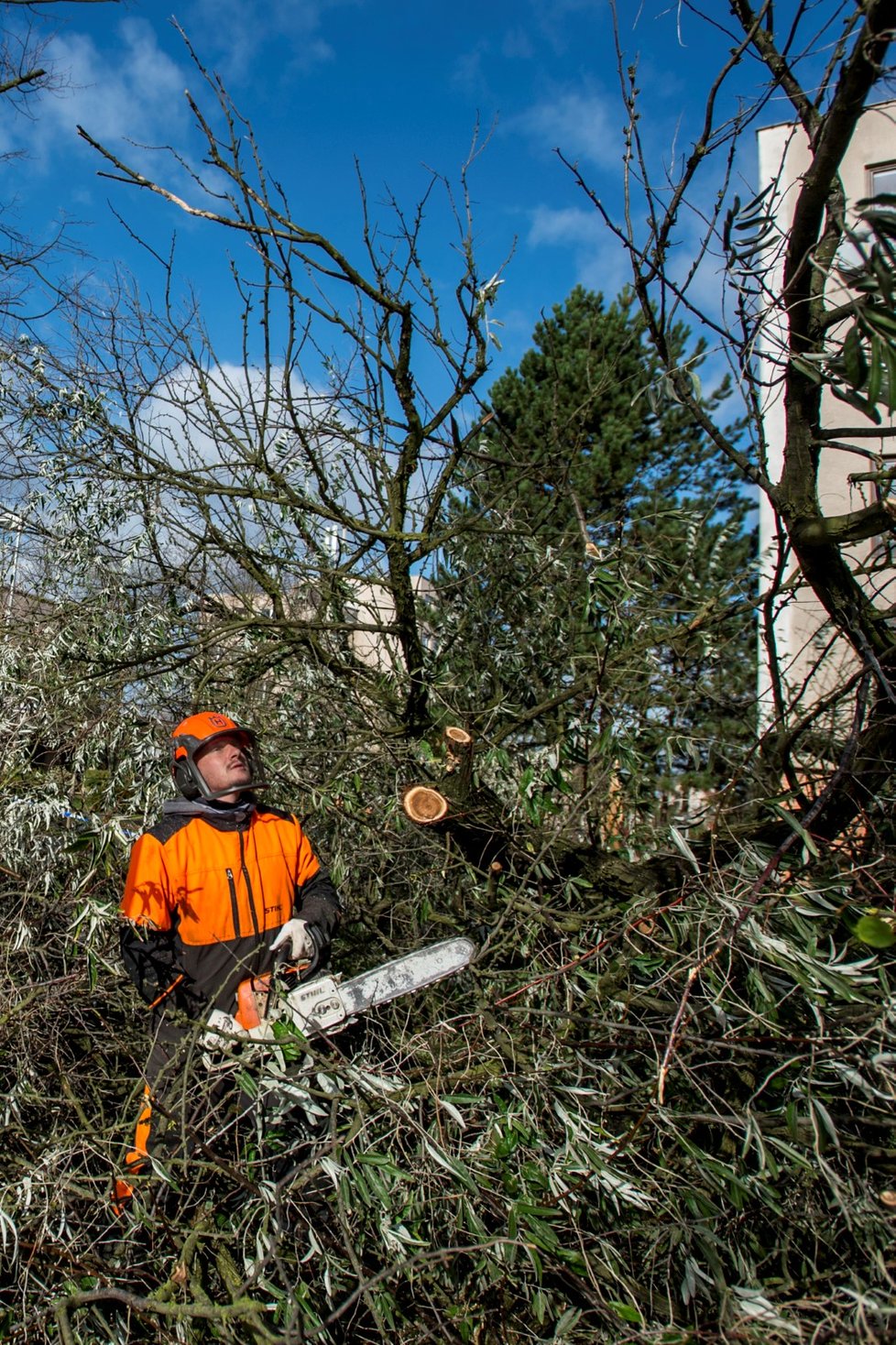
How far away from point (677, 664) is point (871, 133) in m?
8.72

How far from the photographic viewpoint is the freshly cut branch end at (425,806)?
112 inches

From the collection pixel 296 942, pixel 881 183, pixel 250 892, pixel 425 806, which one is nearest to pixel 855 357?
pixel 425 806

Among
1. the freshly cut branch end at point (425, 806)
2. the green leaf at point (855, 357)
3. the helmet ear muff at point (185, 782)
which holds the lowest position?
the freshly cut branch end at point (425, 806)

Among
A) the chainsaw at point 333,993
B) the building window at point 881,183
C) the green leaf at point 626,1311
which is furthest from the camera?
the building window at point 881,183

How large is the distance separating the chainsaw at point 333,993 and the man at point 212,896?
79 millimetres

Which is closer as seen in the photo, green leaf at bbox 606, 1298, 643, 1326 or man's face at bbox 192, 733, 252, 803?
green leaf at bbox 606, 1298, 643, 1326

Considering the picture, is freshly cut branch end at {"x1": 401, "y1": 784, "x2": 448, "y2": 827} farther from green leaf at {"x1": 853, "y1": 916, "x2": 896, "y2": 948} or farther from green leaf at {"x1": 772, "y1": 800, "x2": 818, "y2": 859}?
green leaf at {"x1": 853, "y1": 916, "x2": 896, "y2": 948}

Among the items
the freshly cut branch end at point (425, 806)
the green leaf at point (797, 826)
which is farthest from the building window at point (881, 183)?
the freshly cut branch end at point (425, 806)

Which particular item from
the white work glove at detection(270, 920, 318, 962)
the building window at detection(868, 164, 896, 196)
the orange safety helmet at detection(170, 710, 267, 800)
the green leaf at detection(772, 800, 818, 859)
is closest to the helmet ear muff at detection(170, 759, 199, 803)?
the orange safety helmet at detection(170, 710, 267, 800)

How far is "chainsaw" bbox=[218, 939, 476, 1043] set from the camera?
2.40 meters

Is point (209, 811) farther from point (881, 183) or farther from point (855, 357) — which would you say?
point (881, 183)

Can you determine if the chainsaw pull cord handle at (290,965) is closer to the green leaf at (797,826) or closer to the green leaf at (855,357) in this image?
the green leaf at (797,826)

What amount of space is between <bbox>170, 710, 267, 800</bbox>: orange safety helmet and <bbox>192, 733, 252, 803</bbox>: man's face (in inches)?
0.9

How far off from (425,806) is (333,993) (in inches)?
25.7
